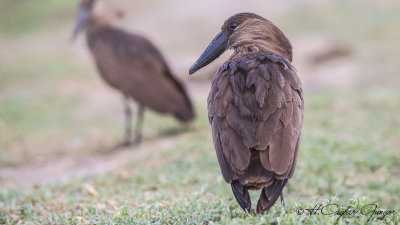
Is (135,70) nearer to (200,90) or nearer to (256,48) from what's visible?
(256,48)

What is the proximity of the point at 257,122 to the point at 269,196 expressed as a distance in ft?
1.46

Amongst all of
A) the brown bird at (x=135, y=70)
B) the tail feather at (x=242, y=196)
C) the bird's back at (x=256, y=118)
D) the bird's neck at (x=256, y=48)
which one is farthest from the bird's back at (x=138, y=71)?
the tail feather at (x=242, y=196)

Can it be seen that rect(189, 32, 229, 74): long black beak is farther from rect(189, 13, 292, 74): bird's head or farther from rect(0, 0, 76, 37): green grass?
rect(0, 0, 76, 37): green grass

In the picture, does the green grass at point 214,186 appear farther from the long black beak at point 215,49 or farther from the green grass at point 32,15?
the green grass at point 32,15

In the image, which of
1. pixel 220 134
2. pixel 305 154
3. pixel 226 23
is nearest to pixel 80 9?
pixel 305 154

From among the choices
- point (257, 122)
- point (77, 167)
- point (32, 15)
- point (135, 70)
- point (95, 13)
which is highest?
point (32, 15)

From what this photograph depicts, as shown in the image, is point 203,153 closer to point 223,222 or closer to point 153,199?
Result: point 153,199

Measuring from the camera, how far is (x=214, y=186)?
511 cm

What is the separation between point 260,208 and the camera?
3.14 meters

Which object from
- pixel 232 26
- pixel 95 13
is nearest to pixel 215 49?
pixel 232 26

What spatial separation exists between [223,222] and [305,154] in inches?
123

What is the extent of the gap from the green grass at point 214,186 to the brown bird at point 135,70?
0.56 metres

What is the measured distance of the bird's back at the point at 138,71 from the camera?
7395 millimetres

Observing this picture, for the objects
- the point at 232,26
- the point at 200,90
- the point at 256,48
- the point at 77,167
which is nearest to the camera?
the point at 256,48
